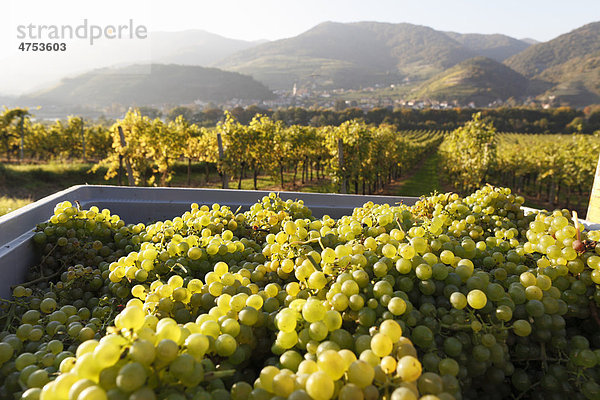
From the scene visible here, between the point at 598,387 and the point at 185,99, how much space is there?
527ft

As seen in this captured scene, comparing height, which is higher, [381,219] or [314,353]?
[381,219]

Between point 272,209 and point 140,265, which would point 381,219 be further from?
point 140,265

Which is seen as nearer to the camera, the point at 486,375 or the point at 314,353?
the point at 314,353

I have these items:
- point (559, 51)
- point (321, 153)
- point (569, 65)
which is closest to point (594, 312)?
point (321, 153)

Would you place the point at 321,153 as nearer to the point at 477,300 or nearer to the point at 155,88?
the point at 477,300

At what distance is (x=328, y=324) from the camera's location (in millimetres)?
985

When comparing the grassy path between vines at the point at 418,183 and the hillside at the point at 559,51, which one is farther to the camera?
the hillside at the point at 559,51

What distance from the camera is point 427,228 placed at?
1604mm

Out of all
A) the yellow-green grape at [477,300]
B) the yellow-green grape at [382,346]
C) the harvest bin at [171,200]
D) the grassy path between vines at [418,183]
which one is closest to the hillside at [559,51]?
the grassy path between vines at [418,183]

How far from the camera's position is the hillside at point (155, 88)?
13599cm

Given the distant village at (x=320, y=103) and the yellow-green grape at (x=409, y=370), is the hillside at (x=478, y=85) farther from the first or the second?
→ the yellow-green grape at (x=409, y=370)

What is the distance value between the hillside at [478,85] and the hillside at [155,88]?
2896 inches

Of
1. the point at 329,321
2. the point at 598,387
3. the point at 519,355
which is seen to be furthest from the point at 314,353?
the point at 598,387

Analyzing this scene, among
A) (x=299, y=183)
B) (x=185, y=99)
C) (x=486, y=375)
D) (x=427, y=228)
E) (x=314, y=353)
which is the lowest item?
(x=299, y=183)
